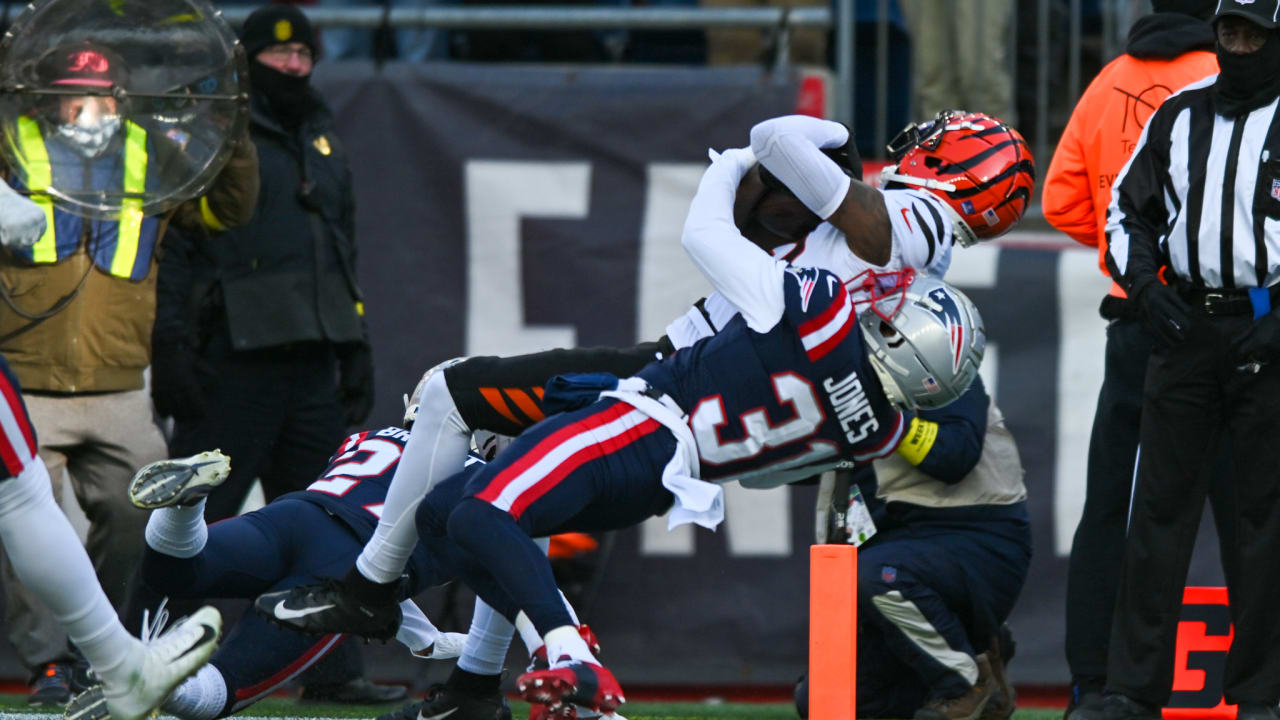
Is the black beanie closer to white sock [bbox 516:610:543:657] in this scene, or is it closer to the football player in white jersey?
the football player in white jersey

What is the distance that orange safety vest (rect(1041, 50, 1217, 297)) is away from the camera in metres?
5.23

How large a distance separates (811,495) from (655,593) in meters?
0.72

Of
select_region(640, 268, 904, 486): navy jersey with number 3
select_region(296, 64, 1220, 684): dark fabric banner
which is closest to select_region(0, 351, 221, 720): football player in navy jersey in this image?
select_region(640, 268, 904, 486): navy jersey with number 3

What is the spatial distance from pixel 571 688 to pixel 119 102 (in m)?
2.64

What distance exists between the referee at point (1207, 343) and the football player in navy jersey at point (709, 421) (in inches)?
32.0

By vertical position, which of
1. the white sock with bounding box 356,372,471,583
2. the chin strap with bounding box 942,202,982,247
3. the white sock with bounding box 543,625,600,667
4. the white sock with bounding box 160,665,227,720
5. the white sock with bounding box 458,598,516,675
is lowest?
the white sock with bounding box 458,598,516,675

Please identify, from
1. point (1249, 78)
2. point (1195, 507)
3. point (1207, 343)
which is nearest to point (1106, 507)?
point (1195, 507)

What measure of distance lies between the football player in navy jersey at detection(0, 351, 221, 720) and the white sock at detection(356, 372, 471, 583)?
0.50 meters

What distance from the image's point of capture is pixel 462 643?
485 cm

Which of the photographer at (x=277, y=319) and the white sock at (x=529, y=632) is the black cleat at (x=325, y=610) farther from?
the photographer at (x=277, y=319)

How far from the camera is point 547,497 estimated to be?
388cm

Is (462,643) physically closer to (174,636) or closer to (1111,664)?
(174,636)

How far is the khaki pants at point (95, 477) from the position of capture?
564cm

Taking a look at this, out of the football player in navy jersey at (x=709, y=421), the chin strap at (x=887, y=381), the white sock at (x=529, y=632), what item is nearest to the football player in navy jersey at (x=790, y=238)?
the football player in navy jersey at (x=709, y=421)
